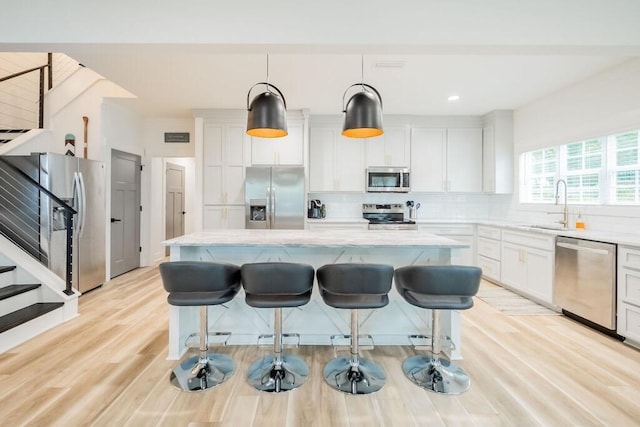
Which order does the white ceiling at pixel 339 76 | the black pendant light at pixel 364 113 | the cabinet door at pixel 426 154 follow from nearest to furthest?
the black pendant light at pixel 364 113 → the white ceiling at pixel 339 76 → the cabinet door at pixel 426 154

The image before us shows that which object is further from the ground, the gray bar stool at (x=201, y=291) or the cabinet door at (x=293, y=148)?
the cabinet door at (x=293, y=148)

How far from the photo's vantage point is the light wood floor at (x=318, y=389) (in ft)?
5.95

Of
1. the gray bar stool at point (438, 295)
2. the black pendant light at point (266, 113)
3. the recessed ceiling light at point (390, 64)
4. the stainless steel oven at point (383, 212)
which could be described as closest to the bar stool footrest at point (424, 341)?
the gray bar stool at point (438, 295)

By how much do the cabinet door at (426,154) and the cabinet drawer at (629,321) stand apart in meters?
2.94

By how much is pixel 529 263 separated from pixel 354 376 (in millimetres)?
2897

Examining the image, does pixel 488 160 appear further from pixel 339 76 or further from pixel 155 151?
pixel 155 151

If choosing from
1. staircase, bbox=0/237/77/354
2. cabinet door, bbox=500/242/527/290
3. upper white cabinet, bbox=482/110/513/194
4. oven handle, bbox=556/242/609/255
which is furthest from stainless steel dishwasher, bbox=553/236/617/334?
staircase, bbox=0/237/77/354

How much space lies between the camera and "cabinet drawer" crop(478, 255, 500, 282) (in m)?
4.43

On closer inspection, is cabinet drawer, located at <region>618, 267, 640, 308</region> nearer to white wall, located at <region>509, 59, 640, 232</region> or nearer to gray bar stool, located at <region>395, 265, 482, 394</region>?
white wall, located at <region>509, 59, 640, 232</region>

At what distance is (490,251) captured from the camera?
4.59 m

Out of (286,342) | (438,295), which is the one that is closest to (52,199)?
(286,342)

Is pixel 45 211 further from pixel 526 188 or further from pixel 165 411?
pixel 526 188

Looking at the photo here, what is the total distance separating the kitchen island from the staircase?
1.43 metres

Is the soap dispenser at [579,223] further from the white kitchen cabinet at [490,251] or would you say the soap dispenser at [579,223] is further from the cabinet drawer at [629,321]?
the cabinet drawer at [629,321]
